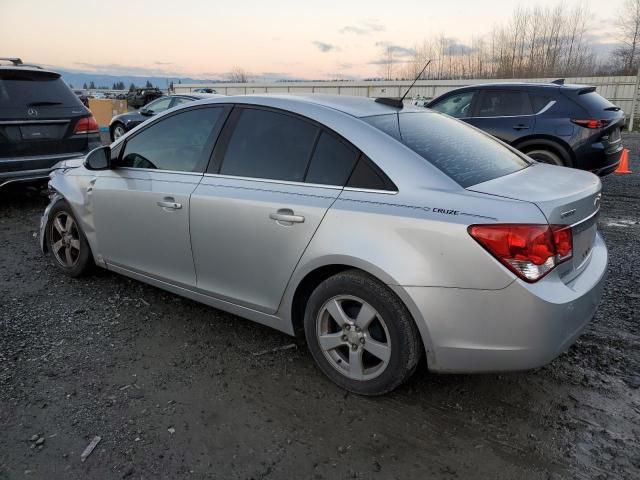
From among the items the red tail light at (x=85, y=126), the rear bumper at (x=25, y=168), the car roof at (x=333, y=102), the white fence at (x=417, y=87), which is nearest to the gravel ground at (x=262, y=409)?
the car roof at (x=333, y=102)

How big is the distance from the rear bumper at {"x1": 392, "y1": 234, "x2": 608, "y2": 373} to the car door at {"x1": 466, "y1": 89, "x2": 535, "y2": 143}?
18.2 ft

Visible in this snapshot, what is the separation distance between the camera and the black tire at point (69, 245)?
4.38m

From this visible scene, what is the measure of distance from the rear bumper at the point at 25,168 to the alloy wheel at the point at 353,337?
5.34 m

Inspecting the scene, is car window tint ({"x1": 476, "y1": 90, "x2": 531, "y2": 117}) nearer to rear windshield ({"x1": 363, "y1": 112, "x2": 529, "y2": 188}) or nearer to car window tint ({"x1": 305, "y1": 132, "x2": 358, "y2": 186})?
rear windshield ({"x1": 363, "y1": 112, "x2": 529, "y2": 188})

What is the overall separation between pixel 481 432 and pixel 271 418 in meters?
1.06

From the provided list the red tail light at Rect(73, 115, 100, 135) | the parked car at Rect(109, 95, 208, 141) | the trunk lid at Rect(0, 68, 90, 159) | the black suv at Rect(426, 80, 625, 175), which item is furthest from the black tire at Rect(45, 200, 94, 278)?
the parked car at Rect(109, 95, 208, 141)

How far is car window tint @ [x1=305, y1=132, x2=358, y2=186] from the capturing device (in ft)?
9.16

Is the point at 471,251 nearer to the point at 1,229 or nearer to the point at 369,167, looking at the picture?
the point at 369,167

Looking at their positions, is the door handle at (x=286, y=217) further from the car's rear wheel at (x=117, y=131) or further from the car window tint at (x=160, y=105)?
the car's rear wheel at (x=117, y=131)

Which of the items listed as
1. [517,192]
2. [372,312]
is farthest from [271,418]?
[517,192]

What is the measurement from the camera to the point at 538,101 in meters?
7.50

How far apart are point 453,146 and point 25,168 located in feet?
18.7

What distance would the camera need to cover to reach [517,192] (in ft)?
8.29

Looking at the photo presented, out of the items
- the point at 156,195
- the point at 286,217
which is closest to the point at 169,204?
the point at 156,195
